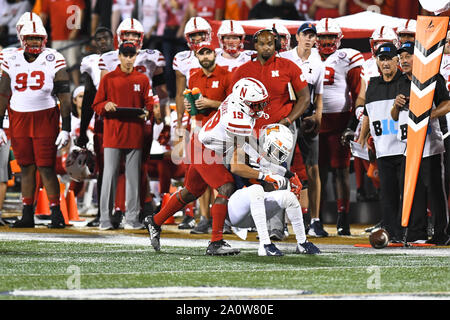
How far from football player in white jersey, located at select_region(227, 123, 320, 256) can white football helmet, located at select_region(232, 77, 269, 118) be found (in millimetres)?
313

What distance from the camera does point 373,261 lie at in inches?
304

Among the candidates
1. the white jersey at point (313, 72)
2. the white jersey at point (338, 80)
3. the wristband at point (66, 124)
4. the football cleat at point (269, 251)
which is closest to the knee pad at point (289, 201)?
the football cleat at point (269, 251)

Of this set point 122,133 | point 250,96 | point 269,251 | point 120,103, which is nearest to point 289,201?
point 269,251

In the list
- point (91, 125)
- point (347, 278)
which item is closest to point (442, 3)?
point (347, 278)

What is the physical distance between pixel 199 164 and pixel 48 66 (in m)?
3.85

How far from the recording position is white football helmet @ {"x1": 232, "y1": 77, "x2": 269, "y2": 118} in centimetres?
802

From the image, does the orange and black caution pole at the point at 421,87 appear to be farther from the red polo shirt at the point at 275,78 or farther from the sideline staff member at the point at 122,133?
the sideline staff member at the point at 122,133

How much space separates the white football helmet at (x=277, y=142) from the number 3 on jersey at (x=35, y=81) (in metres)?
3.89

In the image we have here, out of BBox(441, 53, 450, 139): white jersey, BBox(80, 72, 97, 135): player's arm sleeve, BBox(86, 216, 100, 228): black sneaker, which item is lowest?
BBox(86, 216, 100, 228): black sneaker

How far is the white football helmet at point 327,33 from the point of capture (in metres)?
11.1

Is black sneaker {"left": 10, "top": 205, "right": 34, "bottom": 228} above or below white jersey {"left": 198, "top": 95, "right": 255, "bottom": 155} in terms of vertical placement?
below

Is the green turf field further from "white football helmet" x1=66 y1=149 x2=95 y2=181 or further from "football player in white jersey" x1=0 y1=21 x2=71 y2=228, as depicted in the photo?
"white football helmet" x1=66 y1=149 x2=95 y2=181

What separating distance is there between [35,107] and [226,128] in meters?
4.05

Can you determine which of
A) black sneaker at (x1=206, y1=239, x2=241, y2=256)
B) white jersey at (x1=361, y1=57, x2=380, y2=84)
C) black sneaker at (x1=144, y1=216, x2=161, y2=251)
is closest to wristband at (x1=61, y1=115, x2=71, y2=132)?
white jersey at (x1=361, y1=57, x2=380, y2=84)
